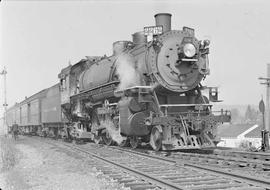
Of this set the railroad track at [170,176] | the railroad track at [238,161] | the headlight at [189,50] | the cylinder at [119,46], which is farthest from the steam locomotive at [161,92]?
the railroad track at [170,176]

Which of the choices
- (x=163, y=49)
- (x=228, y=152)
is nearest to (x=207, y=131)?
(x=228, y=152)

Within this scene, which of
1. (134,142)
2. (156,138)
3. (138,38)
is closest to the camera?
(156,138)

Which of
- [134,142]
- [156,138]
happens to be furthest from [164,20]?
[134,142]

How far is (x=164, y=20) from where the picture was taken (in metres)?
12.3

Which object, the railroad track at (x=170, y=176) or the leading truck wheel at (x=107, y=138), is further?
the leading truck wheel at (x=107, y=138)

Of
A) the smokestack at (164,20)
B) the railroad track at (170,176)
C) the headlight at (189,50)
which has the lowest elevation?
the railroad track at (170,176)

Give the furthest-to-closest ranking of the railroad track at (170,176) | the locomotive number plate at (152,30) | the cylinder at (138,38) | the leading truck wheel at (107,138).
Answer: the leading truck wheel at (107,138) → the cylinder at (138,38) → the locomotive number plate at (152,30) → the railroad track at (170,176)

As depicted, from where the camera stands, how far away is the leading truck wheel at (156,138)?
435 inches

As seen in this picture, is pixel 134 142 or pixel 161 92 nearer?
pixel 161 92

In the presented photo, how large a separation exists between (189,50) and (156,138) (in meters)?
2.95

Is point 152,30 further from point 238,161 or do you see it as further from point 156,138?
point 238,161

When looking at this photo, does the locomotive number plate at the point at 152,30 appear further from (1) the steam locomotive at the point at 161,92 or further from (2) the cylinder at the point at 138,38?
(2) the cylinder at the point at 138,38

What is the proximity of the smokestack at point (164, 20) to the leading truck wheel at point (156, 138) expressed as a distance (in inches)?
131

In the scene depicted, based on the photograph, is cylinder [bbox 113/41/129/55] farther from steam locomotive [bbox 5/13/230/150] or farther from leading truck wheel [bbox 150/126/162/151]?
leading truck wheel [bbox 150/126/162/151]
